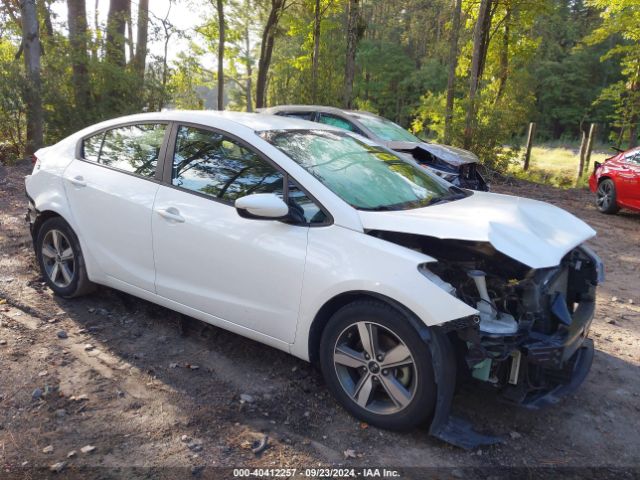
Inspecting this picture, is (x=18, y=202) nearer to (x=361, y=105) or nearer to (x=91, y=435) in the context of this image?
(x=91, y=435)

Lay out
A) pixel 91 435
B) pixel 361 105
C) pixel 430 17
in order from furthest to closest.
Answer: pixel 361 105, pixel 430 17, pixel 91 435

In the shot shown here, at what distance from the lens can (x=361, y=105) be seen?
1612 inches

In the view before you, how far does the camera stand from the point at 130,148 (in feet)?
13.9

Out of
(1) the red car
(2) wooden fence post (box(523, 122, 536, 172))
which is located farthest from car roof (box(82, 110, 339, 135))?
(2) wooden fence post (box(523, 122, 536, 172))

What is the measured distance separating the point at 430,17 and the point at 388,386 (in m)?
38.7

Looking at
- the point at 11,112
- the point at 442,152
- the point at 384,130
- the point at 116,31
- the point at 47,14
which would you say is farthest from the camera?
the point at 47,14

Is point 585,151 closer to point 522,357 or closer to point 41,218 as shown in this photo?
point 522,357

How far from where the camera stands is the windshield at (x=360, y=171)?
342 cm

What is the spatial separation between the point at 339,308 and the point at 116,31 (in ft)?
45.1

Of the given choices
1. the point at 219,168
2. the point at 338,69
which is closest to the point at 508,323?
the point at 219,168

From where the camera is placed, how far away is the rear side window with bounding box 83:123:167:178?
13.3 feet

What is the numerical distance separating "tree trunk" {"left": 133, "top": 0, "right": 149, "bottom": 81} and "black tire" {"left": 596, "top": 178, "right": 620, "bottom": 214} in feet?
36.2

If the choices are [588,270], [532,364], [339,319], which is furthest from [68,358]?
[588,270]

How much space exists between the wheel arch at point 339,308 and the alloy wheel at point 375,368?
14cm
